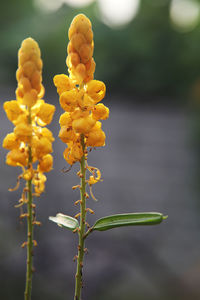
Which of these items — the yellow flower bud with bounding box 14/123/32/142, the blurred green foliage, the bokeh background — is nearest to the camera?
→ the yellow flower bud with bounding box 14/123/32/142

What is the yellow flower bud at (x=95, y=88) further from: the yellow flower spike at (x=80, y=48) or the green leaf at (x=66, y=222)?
the green leaf at (x=66, y=222)

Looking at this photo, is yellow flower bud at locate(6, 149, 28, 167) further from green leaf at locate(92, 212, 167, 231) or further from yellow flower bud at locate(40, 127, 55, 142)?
green leaf at locate(92, 212, 167, 231)

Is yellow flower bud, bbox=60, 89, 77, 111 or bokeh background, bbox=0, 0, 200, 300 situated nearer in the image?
yellow flower bud, bbox=60, 89, 77, 111

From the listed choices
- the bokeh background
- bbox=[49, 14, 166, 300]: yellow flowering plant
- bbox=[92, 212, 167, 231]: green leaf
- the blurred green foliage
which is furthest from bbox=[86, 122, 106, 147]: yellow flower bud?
the blurred green foliage

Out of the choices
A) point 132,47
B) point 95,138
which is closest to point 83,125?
point 95,138

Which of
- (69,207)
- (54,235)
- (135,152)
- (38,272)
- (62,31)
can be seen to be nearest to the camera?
Result: (38,272)

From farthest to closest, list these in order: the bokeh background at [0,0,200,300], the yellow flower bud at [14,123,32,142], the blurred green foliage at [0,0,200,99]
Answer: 1. the blurred green foliage at [0,0,200,99]
2. the bokeh background at [0,0,200,300]
3. the yellow flower bud at [14,123,32,142]

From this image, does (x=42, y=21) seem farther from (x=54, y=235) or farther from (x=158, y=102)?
(x=54, y=235)

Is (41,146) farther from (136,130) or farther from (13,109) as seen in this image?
(136,130)

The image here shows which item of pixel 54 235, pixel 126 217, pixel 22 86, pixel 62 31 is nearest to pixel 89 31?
pixel 22 86
